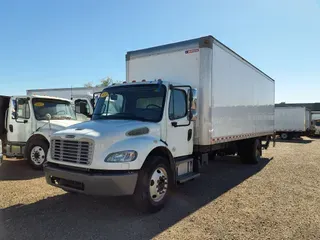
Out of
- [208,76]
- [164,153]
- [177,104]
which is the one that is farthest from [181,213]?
[208,76]

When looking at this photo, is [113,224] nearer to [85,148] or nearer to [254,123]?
[85,148]

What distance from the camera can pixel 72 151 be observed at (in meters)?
4.69

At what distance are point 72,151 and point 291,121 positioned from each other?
24809mm

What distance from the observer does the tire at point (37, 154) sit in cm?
845

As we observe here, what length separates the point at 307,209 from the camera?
5.32m

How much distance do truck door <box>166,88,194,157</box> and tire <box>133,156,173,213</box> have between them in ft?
1.88

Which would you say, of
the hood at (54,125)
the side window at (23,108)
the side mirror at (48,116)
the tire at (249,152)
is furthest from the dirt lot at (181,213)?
the tire at (249,152)

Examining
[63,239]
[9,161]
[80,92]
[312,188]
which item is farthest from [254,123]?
Result: [80,92]

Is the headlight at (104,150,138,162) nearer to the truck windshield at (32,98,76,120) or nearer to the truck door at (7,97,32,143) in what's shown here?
the truck windshield at (32,98,76,120)

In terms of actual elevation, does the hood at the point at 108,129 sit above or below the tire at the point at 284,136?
above

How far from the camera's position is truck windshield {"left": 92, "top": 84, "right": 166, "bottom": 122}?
5.37 metres

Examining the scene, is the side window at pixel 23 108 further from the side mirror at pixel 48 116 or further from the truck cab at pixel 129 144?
the truck cab at pixel 129 144

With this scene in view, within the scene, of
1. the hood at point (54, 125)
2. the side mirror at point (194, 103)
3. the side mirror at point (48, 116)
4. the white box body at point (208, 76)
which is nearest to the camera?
the side mirror at point (194, 103)

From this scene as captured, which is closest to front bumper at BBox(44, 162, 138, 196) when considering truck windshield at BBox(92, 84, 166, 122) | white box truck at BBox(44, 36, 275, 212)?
white box truck at BBox(44, 36, 275, 212)
